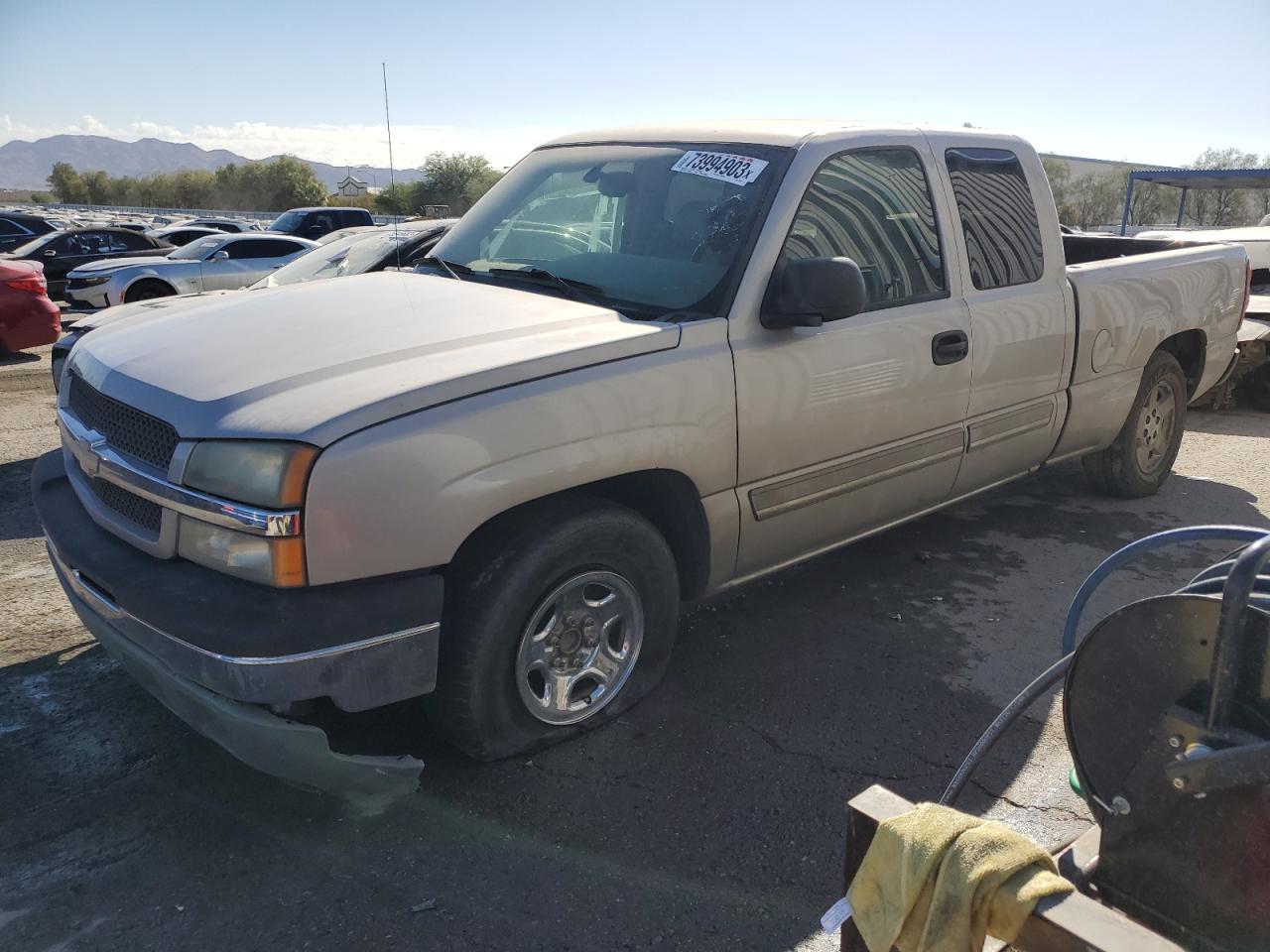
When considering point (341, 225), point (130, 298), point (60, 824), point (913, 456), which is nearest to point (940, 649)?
point (913, 456)

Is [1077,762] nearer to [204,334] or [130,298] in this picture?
[204,334]

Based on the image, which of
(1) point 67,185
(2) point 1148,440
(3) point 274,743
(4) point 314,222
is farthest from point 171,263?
(1) point 67,185

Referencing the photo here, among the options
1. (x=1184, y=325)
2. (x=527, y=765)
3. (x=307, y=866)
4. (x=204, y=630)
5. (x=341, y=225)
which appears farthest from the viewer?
(x=341, y=225)

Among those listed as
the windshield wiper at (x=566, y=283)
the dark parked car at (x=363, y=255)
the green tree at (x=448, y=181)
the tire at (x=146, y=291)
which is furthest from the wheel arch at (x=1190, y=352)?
the green tree at (x=448, y=181)

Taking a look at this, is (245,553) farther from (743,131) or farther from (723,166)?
(743,131)

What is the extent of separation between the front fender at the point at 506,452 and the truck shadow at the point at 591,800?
2.71 ft

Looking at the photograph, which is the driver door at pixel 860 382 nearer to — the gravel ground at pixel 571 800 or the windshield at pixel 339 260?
the gravel ground at pixel 571 800

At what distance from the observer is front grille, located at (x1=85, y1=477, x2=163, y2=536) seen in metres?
2.86

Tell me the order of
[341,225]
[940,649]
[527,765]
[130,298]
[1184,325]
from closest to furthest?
[527,765] → [940,649] → [1184,325] → [130,298] → [341,225]

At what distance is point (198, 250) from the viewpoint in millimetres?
14664

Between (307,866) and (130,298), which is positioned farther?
(130,298)

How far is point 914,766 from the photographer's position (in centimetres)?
327

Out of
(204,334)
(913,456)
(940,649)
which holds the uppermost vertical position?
(204,334)

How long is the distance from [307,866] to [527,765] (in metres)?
0.74
